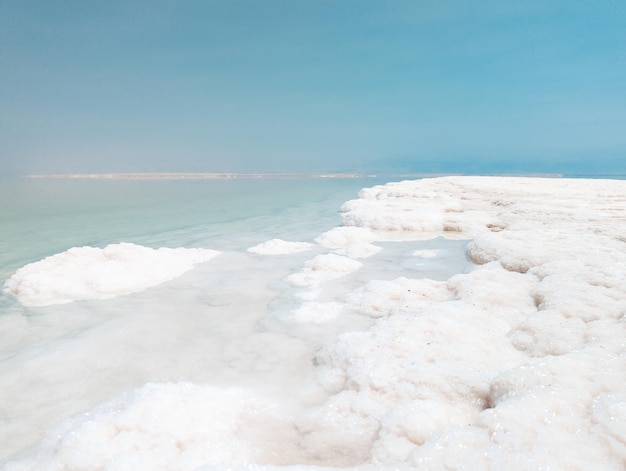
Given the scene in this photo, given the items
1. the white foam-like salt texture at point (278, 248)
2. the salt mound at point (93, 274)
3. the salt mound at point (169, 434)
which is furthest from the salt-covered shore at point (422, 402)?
the white foam-like salt texture at point (278, 248)

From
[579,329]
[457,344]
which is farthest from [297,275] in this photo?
[579,329]

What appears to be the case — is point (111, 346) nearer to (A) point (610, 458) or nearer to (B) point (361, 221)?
(A) point (610, 458)

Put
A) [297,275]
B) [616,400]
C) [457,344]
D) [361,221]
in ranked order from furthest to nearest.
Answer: [361,221] < [297,275] < [457,344] < [616,400]

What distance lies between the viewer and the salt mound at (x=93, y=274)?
4.42 m

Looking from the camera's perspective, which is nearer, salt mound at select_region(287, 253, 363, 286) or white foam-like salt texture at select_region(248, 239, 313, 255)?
salt mound at select_region(287, 253, 363, 286)

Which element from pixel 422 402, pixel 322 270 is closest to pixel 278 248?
pixel 322 270

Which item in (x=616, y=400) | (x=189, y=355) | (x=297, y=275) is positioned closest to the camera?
(x=616, y=400)

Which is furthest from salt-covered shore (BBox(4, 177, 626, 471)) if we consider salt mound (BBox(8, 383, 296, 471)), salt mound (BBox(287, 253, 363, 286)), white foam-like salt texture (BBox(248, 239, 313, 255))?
white foam-like salt texture (BBox(248, 239, 313, 255))

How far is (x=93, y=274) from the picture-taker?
15.6 feet

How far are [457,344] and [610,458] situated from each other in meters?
1.18

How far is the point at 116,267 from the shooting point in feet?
16.4

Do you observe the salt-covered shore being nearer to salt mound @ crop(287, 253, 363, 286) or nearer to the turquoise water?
salt mound @ crop(287, 253, 363, 286)

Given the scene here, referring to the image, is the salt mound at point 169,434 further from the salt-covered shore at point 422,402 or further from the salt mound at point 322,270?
the salt mound at point 322,270

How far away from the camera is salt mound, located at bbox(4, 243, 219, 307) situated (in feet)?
14.5
